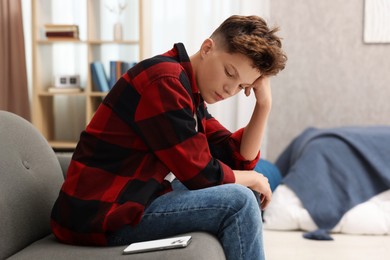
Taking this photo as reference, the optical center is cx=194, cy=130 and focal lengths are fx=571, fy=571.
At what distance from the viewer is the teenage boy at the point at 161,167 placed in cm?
146

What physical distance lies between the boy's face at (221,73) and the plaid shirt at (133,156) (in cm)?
8

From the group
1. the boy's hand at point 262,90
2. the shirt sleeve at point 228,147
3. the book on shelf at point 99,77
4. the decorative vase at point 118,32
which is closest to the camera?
the boy's hand at point 262,90

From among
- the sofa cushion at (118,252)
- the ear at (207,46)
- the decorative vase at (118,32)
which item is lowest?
the sofa cushion at (118,252)

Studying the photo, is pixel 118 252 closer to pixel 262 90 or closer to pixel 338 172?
pixel 262 90

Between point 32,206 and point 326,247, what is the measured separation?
57.4 inches

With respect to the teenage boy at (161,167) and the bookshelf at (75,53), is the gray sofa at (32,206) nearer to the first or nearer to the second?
the teenage boy at (161,167)

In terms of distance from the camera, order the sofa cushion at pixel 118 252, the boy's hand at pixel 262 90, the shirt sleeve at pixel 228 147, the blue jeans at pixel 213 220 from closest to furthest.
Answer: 1. the sofa cushion at pixel 118 252
2. the blue jeans at pixel 213 220
3. the boy's hand at pixel 262 90
4. the shirt sleeve at pixel 228 147

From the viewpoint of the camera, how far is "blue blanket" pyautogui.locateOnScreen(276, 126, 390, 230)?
2.87 meters

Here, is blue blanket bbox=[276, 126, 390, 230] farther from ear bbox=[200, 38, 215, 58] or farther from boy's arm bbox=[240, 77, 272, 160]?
ear bbox=[200, 38, 215, 58]

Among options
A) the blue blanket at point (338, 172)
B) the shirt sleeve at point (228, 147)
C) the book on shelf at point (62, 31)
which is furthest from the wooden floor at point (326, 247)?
the book on shelf at point (62, 31)

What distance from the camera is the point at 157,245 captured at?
4.50 ft

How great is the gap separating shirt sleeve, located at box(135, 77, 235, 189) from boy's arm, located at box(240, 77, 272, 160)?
34cm

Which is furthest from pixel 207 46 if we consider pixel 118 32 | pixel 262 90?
pixel 118 32

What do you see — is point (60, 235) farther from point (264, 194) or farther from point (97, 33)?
point (97, 33)
